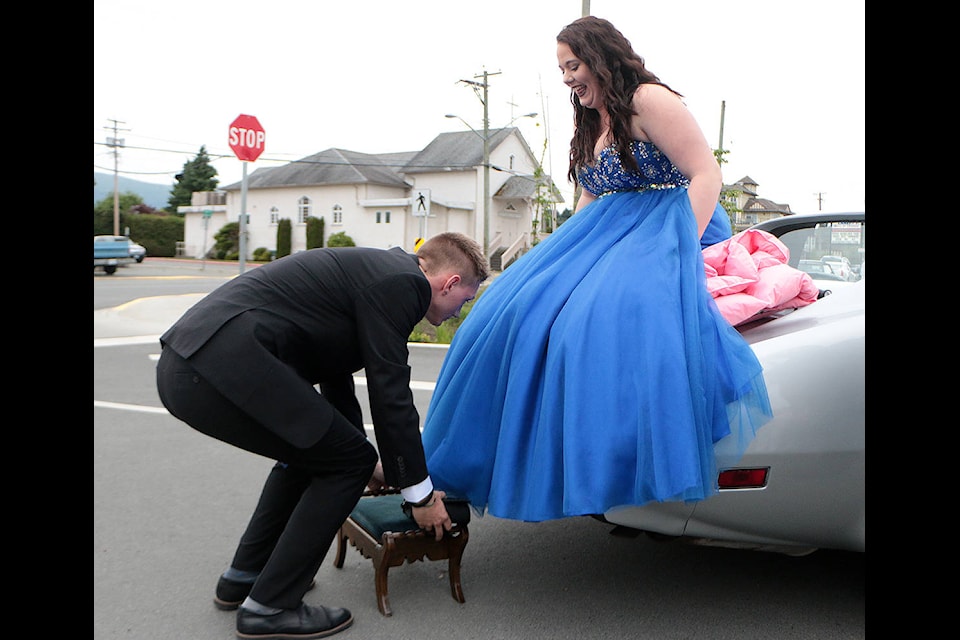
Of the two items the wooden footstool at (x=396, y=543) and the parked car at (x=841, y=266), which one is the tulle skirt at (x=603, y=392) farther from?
the parked car at (x=841, y=266)

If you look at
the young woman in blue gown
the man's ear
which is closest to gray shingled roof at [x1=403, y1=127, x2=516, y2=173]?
the young woman in blue gown

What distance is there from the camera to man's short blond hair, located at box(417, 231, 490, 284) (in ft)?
9.43

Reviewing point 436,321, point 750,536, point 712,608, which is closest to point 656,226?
point 436,321

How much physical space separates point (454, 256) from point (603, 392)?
2.36 feet

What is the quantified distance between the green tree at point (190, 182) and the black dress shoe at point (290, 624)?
8011 cm

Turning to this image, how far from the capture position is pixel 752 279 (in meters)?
3.06

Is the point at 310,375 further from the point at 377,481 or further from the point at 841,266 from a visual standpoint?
the point at 841,266

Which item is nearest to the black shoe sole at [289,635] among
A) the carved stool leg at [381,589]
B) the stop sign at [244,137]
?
the carved stool leg at [381,589]

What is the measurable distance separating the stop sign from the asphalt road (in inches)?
451

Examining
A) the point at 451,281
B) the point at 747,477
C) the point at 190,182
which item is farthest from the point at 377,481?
the point at 190,182

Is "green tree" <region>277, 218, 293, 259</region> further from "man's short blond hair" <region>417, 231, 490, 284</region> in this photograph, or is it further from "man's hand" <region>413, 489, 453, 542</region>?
"man's hand" <region>413, 489, 453, 542</region>
